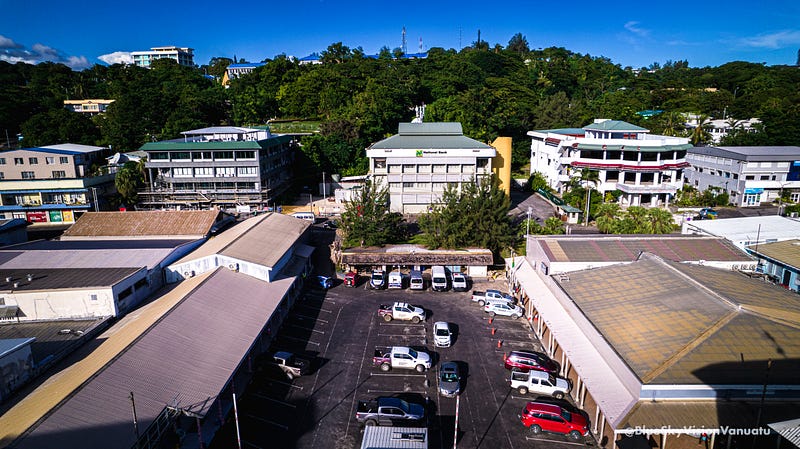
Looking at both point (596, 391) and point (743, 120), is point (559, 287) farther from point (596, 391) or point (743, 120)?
point (743, 120)

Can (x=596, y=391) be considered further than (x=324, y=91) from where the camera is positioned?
No

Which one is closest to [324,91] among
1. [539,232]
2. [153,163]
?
[153,163]

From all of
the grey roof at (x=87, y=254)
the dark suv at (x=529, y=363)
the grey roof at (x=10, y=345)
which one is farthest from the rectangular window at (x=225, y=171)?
the dark suv at (x=529, y=363)

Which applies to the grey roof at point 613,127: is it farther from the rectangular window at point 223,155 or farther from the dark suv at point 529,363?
the rectangular window at point 223,155

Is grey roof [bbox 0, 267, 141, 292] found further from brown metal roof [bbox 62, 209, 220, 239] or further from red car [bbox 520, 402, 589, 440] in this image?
red car [bbox 520, 402, 589, 440]

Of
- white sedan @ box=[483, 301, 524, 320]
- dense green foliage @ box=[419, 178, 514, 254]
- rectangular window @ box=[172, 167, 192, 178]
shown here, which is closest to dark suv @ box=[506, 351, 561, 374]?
white sedan @ box=[483, 301, 524, 320]
